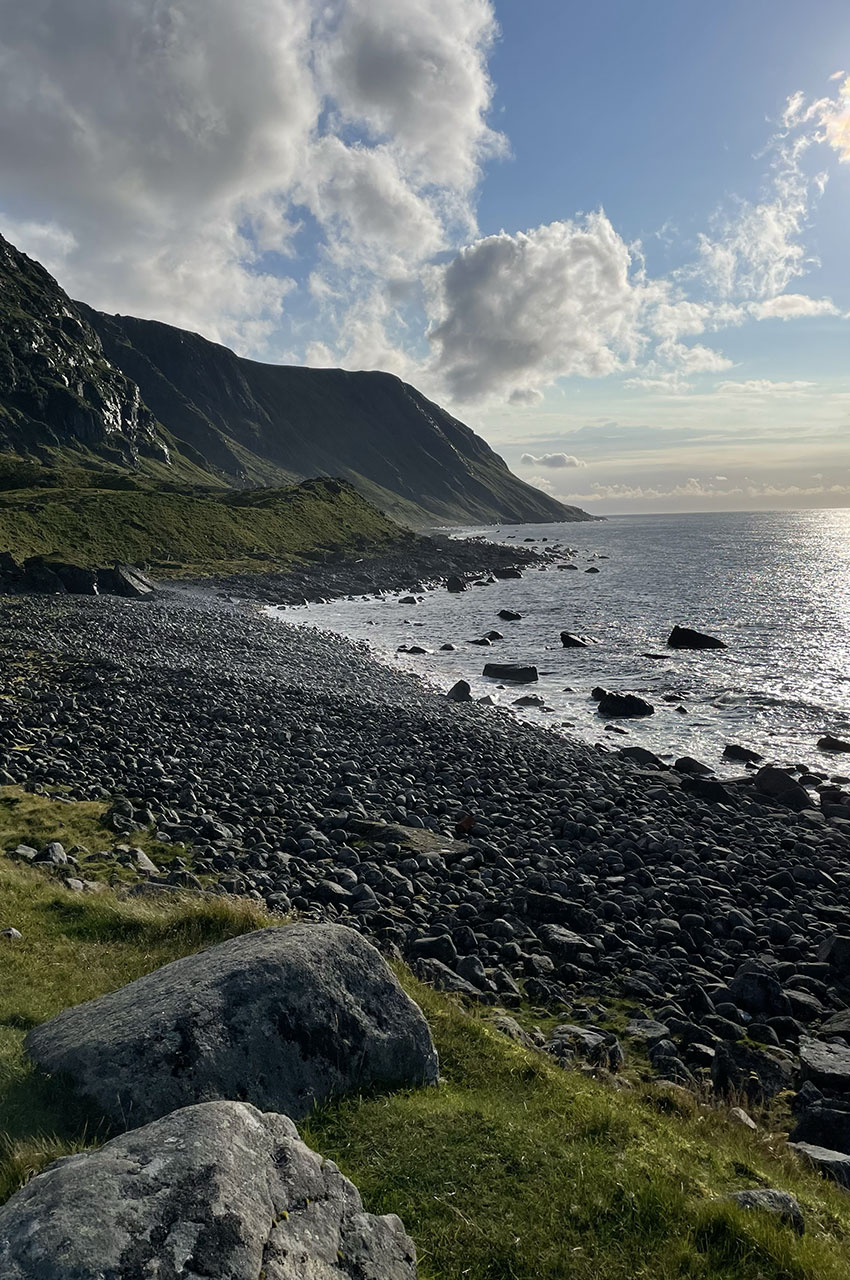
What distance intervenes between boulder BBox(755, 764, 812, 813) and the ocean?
113 inches

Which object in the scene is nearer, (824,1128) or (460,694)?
(824,1128)

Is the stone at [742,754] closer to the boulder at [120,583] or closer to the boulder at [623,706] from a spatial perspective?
the boulder at [623,706]

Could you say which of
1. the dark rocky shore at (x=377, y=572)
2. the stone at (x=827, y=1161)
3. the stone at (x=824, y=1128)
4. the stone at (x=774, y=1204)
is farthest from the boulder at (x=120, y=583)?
the stone at (x=774, y=1204)

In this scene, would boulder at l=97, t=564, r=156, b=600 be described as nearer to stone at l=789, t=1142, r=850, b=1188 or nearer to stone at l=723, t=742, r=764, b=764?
stone at l=723, t=742, r=764, b=764

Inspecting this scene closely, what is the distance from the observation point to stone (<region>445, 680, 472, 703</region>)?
3741 centimetres

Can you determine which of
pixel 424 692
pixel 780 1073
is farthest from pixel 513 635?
pixel 780 1073

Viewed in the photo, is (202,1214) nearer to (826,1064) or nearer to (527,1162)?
(527,1162)

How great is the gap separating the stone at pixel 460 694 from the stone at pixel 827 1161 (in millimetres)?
28758

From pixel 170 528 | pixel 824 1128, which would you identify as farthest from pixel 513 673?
pixel 170 528

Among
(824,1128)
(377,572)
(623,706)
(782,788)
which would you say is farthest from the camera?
(377,572)

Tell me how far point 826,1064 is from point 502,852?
8.63 metres

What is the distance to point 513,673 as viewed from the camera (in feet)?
148

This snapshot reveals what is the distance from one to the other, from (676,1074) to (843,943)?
Result: 605 cm

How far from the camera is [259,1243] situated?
13.3 ft
